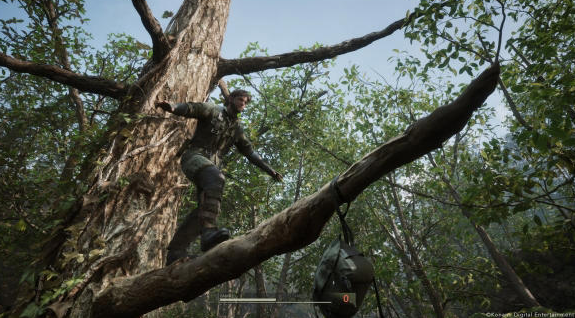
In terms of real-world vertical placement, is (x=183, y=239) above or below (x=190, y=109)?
below

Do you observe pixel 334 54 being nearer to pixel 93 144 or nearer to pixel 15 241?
pixel 93 144

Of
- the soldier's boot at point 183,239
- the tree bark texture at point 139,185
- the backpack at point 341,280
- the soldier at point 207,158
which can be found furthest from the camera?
the soldier's boot at point 183,239

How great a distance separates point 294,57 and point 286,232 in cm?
406

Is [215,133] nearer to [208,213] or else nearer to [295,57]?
[208,213]

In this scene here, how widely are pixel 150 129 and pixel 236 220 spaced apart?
853cm

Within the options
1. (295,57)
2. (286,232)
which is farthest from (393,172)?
(286,232)

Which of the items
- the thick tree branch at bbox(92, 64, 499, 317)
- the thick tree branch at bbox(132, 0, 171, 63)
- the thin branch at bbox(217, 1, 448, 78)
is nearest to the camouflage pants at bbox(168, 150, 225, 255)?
the thick tree branch at bbox(92, 64, 499, 317)

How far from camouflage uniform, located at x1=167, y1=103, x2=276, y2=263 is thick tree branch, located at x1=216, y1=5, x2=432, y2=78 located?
5.40ft

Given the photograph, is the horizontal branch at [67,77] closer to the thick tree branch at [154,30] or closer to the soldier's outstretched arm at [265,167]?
the thick tree branch at [154,30]

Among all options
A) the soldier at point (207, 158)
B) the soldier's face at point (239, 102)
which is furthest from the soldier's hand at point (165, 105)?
the soldier's face at point (239, 102)

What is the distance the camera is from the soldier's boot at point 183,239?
10.7ft

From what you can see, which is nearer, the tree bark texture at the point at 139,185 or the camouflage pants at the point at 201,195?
the tree bark texture at the point at 139,185

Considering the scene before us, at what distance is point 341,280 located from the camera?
1.66 meters

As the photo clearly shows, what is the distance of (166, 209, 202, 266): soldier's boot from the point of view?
3.27 metres
